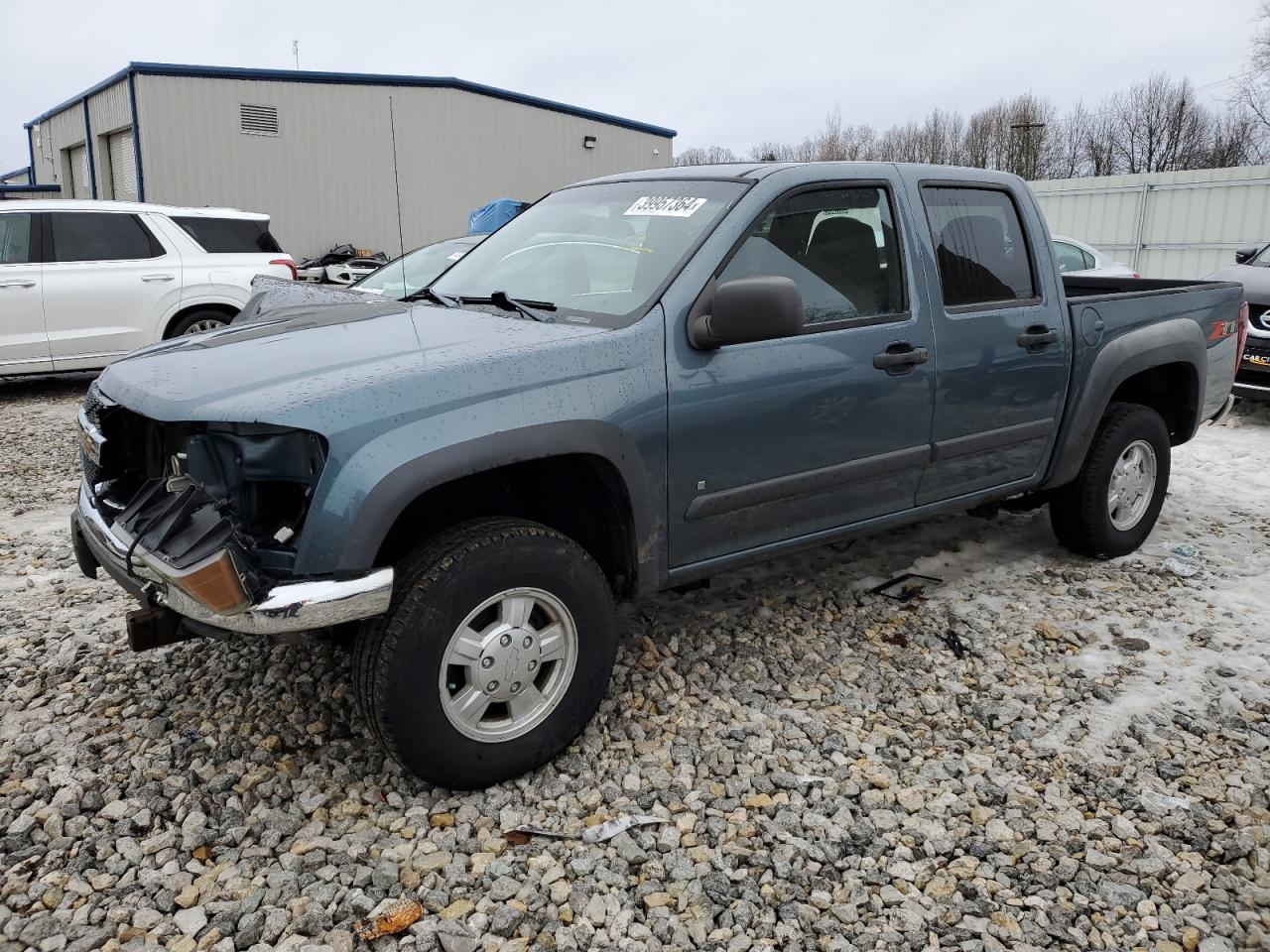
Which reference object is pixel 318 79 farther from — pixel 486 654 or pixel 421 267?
pixel 486 654

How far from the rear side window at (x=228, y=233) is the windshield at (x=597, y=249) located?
6.31 meters

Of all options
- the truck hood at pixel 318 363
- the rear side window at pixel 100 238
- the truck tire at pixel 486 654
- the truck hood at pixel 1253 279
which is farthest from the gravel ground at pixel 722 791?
the rear side window at pixel 100 238

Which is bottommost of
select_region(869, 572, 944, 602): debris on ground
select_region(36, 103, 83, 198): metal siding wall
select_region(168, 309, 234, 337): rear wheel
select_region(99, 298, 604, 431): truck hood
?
select_region(869, 572, 944, 602): debris on ground

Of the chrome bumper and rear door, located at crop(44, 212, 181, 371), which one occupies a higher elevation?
rear door, located at crop(44, 212, 181, 371)

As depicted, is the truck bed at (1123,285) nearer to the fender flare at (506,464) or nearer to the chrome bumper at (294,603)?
the fender flare at (506,464)

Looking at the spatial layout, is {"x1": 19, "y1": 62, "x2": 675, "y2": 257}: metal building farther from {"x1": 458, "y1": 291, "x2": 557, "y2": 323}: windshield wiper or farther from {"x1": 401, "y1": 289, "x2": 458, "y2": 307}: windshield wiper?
{"x1": 458, "y1": 291, "x2": 557, "y2": 323}: windshield wiper

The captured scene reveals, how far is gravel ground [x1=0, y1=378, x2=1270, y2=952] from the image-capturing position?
7.96ft

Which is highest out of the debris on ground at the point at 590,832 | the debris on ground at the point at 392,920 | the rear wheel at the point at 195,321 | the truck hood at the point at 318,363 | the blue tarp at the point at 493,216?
the blue tarp at the point at 493,216

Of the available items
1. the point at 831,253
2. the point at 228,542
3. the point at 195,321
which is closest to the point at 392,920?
the point at 228,542

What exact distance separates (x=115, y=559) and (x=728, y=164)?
8.29 ft

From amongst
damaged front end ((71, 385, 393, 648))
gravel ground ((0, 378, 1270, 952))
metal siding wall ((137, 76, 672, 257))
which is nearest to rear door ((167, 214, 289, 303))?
gravel ground ((0, 378, 1270, 952))

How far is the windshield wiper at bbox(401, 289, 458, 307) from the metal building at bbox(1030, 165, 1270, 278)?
1532 cm

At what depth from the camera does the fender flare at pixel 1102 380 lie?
4.38 m

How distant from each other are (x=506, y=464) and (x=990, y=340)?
2.20 meters
